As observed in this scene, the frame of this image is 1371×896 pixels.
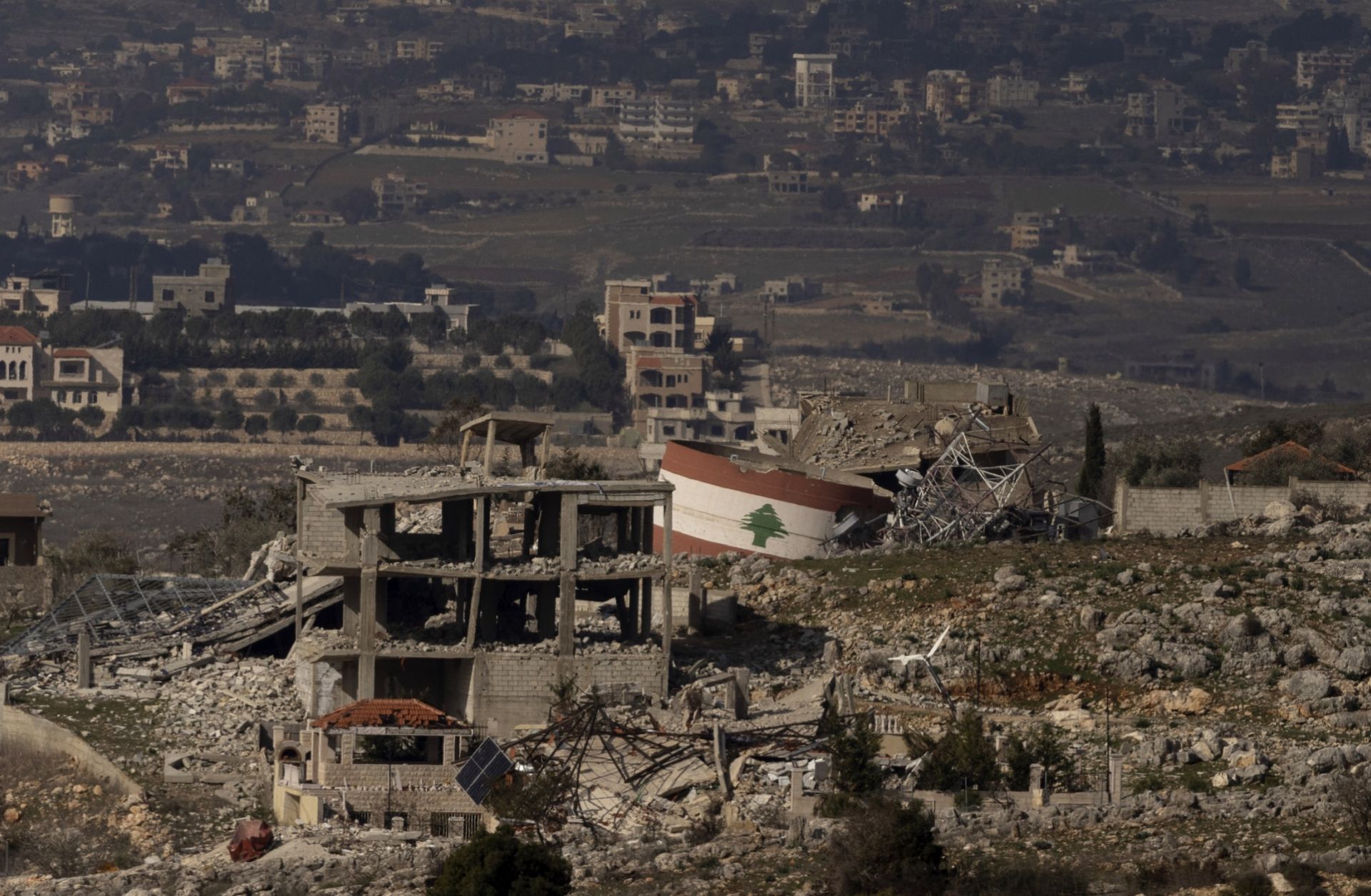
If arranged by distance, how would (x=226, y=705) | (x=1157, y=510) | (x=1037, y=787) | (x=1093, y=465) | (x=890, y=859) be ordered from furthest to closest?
(x=1093, y=465), (x=1157, y=510), (x=226, y=705), (x=1037, y=787), (x=890, y=859)

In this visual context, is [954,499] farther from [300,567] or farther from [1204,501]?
[300,567]

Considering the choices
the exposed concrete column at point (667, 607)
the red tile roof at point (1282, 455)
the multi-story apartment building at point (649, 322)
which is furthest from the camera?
the multi-story apartment building at point (649, 322)

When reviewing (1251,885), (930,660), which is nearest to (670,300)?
(930,660)

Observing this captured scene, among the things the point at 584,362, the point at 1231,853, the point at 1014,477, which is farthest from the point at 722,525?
the point at 584,362

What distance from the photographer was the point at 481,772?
102 feet

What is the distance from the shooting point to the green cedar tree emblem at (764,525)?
1706 inches

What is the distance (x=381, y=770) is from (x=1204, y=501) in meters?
15.5

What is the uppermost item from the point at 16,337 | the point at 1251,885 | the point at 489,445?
the point at 489,445

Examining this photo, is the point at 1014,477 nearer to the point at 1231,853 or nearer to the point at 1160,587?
the point at 1160,587

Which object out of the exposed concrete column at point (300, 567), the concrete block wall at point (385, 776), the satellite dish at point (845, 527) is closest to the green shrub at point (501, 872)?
the concrete block wall at point (385, 776)

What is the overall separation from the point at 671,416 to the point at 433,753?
95287 millimetres

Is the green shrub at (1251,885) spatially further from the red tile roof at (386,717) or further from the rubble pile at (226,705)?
the rubble pile at (226,705)

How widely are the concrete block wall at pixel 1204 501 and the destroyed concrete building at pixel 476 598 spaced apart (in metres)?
8.64

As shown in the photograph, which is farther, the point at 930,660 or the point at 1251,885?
the point at 930,660
